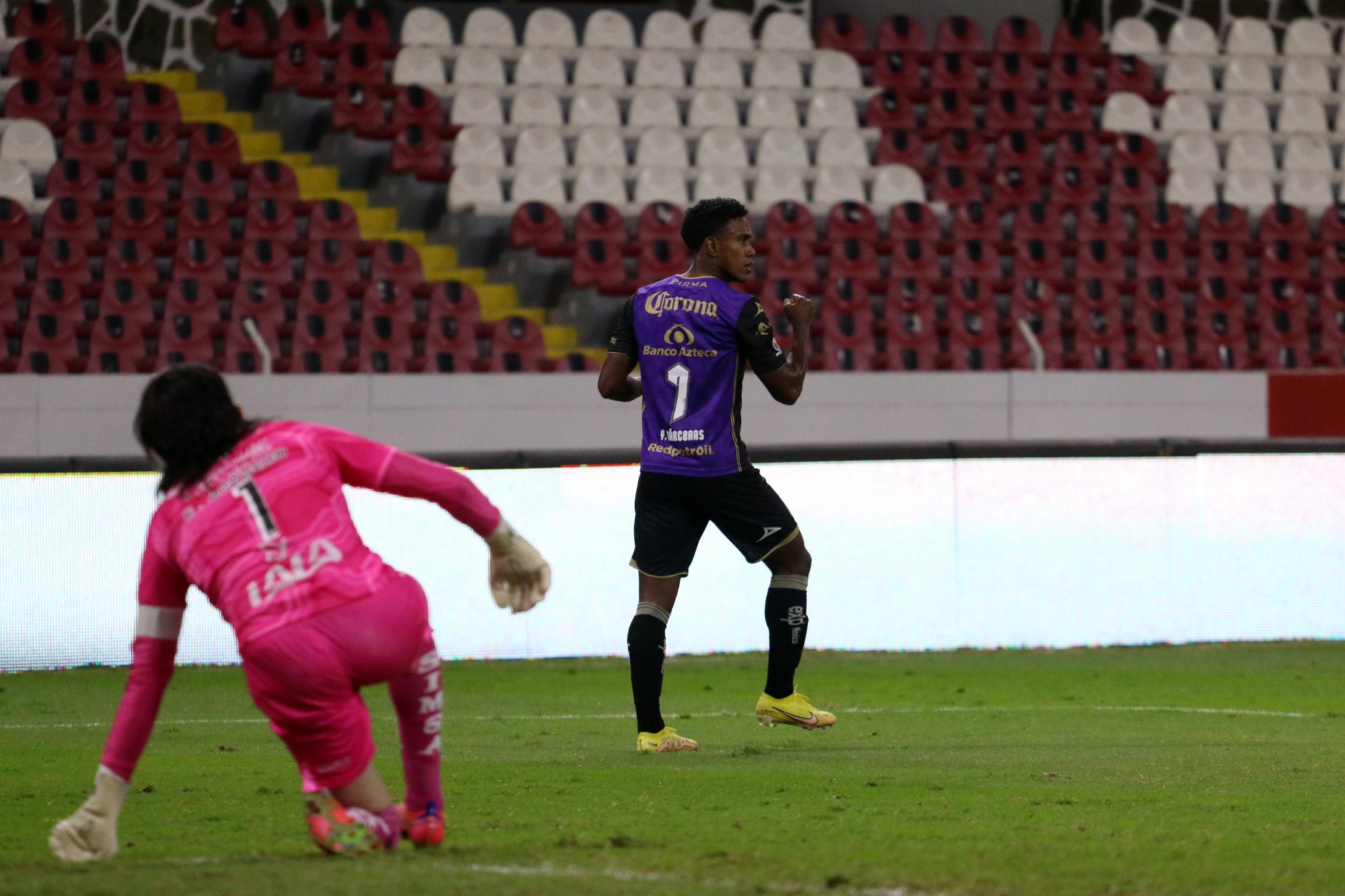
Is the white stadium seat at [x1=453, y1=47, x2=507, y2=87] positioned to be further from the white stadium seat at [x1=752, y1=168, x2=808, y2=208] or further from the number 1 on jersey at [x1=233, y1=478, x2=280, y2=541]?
the number 1 on jersey at [x1=233, y1=478, x2=280, y2=541]

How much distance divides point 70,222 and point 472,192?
3.63 m

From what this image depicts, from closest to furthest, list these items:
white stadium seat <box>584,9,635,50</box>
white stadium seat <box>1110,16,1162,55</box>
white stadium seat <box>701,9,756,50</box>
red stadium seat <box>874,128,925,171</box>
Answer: red stadium seat <box>874,128,925,171</box>, white stadium seat <box>584,9,635,50</box>, white stadium seat <box>701,9,756,50</box>, white stadium seat <box>1110,16,1162,55</box>

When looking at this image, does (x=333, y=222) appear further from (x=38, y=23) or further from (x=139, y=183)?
(x=38, y=23)

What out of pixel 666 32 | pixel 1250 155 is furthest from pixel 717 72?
pixel 1250 155

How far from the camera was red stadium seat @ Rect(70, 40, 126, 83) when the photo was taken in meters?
17.8

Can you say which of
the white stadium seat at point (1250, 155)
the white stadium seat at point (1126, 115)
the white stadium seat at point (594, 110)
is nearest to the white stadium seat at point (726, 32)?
the white stadium seat at point (594, 110)

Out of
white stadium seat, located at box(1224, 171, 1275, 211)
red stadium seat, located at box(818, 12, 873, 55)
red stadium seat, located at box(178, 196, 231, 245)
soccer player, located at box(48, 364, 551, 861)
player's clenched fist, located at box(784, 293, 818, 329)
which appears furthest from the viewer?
red stadium seat, located at box(818, 12, 873, 55)

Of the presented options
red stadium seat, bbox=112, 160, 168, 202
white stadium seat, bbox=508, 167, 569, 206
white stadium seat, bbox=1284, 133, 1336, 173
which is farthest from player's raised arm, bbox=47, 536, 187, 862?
white stadium seat, bbox=1284, 133, 1336, 173

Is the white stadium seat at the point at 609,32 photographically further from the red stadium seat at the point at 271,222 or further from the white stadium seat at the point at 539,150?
the red stadium seat at the point at 271,222

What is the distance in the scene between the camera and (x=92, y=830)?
397 centimetres

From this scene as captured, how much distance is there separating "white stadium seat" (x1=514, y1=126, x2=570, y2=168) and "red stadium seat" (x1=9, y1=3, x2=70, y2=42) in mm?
4904

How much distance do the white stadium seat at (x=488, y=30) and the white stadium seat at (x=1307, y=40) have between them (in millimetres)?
8917

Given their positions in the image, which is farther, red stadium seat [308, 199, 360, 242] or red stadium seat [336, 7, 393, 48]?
red stadium seat [336, 7, 393, 48]

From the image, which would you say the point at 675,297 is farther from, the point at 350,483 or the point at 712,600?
the point at 712,600
